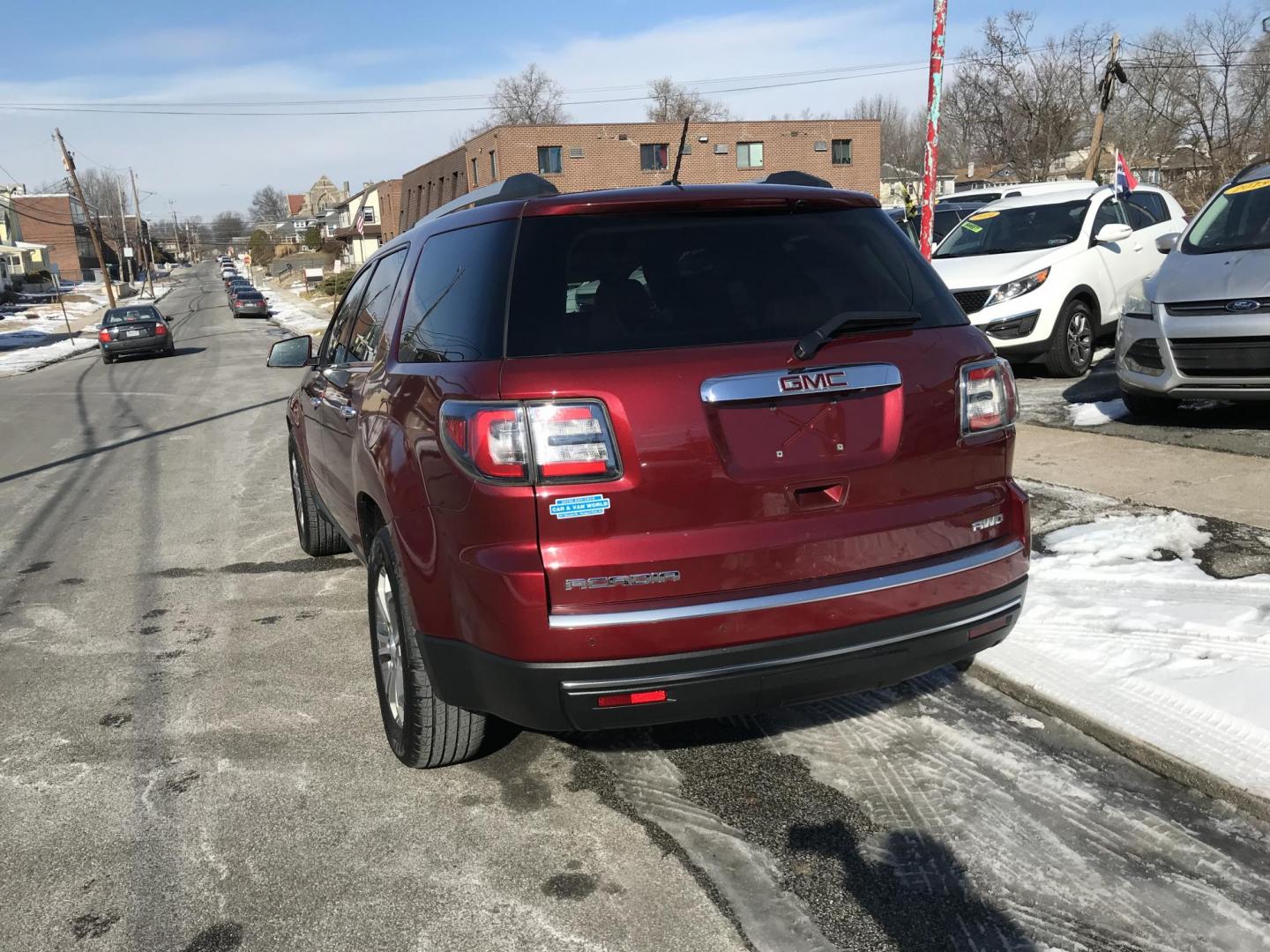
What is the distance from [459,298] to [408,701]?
1308 millimetres

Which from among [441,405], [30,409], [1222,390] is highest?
[441,405]

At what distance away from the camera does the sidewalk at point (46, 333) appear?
32.0m

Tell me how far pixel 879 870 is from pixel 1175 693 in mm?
1521

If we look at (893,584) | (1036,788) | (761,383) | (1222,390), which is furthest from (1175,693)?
(1222,390)

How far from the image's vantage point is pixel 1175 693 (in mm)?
3729

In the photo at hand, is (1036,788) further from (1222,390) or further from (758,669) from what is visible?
(1222,390)

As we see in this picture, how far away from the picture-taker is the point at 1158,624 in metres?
4.35

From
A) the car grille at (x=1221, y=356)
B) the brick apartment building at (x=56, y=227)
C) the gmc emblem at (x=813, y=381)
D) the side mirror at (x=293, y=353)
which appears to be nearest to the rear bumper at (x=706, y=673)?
the gmc emblem at (x=813, y=381)

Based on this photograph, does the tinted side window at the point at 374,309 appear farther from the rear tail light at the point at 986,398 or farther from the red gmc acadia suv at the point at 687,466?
the rear tail light at the point at 986,398

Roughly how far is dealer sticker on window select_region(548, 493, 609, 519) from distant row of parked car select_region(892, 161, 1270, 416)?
19.9 feet

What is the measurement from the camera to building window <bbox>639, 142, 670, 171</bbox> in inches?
2315

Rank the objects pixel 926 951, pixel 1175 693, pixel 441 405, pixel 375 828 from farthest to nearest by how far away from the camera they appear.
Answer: pixel 1175 693 < pixel 375 828 < pixel 441 405 < pixel 926 951

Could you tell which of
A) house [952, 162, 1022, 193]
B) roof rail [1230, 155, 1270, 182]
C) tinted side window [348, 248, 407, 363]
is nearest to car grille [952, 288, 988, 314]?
roof rail [1230, 155, 1270, 182]

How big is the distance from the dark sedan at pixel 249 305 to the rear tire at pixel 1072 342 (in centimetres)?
4360
